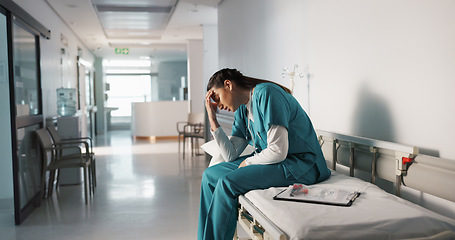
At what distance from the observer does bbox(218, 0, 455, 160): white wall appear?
2.02 m

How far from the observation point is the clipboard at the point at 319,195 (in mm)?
1860

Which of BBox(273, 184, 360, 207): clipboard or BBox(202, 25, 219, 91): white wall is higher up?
BBox(202, 25, 219, 91): white wall

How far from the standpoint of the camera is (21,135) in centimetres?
439

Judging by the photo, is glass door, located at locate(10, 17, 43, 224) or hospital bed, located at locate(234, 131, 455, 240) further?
glass door, located at locate(10, 17, 43, 224)

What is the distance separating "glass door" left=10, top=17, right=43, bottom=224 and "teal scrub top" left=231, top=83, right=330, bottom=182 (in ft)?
9.05

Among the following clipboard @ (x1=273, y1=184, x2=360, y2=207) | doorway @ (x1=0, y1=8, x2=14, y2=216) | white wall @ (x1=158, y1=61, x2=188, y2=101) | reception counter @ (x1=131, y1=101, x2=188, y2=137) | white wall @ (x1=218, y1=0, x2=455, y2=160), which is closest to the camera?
clipboard @ (x1=273, y1=184, x2=360, y2=207)

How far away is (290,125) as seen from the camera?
238 cm

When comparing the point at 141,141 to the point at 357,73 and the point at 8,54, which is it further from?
the point at 357,73

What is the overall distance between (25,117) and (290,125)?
134 inches

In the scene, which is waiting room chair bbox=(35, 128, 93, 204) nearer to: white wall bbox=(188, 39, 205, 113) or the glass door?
the glass door

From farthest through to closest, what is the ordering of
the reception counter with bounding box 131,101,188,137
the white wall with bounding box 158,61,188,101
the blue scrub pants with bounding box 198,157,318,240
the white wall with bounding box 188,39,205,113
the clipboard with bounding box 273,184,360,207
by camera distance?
the white wall with bounding box 158,61,188,101 < the reception counter with bounding box 131,101,188,137 < the white wall with bounding box 188,39,205,113 < the blue scrub pants with bounding box 198,157,318,240 < the clipboard with bounding box 273,184,360,207

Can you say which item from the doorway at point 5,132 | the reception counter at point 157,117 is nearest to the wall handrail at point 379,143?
the doorway at point 5,132

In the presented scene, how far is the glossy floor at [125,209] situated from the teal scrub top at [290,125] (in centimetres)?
149

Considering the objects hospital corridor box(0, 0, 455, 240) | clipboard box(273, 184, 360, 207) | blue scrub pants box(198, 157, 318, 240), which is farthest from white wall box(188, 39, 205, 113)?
clipboard box(273, 184, 360, 207)
